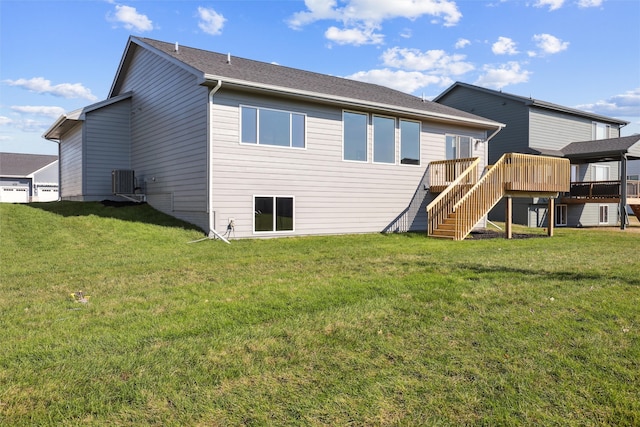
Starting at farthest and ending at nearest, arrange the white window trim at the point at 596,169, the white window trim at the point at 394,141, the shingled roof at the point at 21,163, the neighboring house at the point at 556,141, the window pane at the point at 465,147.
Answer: the shingled roof at the point at 21,163, the white window trim at the point at 596,169, the neighboring house at the point at 556,141, the window pane at the point at 465,147, the white window trim at the point at 394,141

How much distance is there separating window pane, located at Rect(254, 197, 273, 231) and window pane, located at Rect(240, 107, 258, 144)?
5.44 feet

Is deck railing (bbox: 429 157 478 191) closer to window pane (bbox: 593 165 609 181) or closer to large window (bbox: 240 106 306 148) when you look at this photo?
large window (bbox: 240 106 306 148)

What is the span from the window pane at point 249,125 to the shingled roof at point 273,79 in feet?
2.53

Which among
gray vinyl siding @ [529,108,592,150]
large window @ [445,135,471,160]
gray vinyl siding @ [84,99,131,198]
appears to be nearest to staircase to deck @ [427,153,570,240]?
large window @ [445,135,471,160]

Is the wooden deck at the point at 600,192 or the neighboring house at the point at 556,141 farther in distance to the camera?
the neighboring house at the point at 556,141

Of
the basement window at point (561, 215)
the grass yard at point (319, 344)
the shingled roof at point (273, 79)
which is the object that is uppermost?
the shingled roof at point (273, 79)

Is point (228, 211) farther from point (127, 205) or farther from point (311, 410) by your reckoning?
point (311, 410)

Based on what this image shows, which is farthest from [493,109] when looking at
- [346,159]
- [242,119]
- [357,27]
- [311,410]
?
[311,410]

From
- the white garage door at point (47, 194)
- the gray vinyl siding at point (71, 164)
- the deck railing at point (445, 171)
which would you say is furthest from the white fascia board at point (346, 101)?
the white garage door at point (47, 194)

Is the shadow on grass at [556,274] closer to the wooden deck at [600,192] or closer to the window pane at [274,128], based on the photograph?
the window pane at [274,128]

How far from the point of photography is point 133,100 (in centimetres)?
1570

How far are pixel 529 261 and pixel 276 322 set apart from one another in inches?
221

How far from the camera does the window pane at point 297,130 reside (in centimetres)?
1223

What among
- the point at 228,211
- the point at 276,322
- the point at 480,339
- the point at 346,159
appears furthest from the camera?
the point at 346,159
